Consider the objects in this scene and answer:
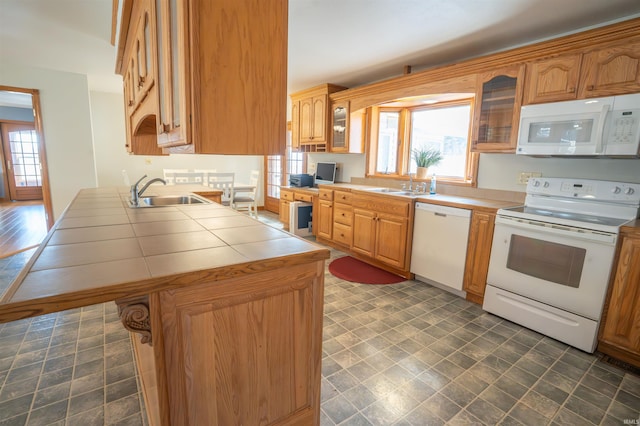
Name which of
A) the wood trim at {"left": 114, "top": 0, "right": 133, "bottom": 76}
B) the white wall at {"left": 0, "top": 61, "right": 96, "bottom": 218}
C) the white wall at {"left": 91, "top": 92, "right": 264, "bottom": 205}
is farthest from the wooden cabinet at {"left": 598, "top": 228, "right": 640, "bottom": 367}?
the white wall at {"left": 0, "top": 61, "right": 96, "bottom": 218}

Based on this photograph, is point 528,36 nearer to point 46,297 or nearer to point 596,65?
point 596,65

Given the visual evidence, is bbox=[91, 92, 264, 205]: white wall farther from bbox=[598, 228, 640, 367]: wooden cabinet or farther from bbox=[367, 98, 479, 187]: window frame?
bbox=[598, 228, 640, 367]: wooden cabinet

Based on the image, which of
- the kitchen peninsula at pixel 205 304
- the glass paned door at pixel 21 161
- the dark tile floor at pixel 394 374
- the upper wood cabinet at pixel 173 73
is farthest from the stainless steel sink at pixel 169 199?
the glass paned door at pixel 21 161

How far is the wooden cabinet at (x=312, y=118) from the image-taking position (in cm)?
449

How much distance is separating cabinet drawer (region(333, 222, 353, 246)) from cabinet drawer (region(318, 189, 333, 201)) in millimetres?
376

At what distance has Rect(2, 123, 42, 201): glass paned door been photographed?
24.4 ft

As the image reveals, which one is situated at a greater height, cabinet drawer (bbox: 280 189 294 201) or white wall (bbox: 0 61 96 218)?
white wall (bbox: 0 61 96 218)

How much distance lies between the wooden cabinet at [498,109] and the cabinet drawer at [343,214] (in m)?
1.63

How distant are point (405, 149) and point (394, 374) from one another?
288 cm

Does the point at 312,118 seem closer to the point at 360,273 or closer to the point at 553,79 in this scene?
the point at 360,273

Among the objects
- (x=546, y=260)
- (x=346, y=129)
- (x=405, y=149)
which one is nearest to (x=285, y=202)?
(x=346, y=129)

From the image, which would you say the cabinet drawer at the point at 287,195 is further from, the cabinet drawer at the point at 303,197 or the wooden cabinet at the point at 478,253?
the wooden cabinet at the point at 478,253

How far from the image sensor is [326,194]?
434cm

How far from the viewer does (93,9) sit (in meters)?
2.47
